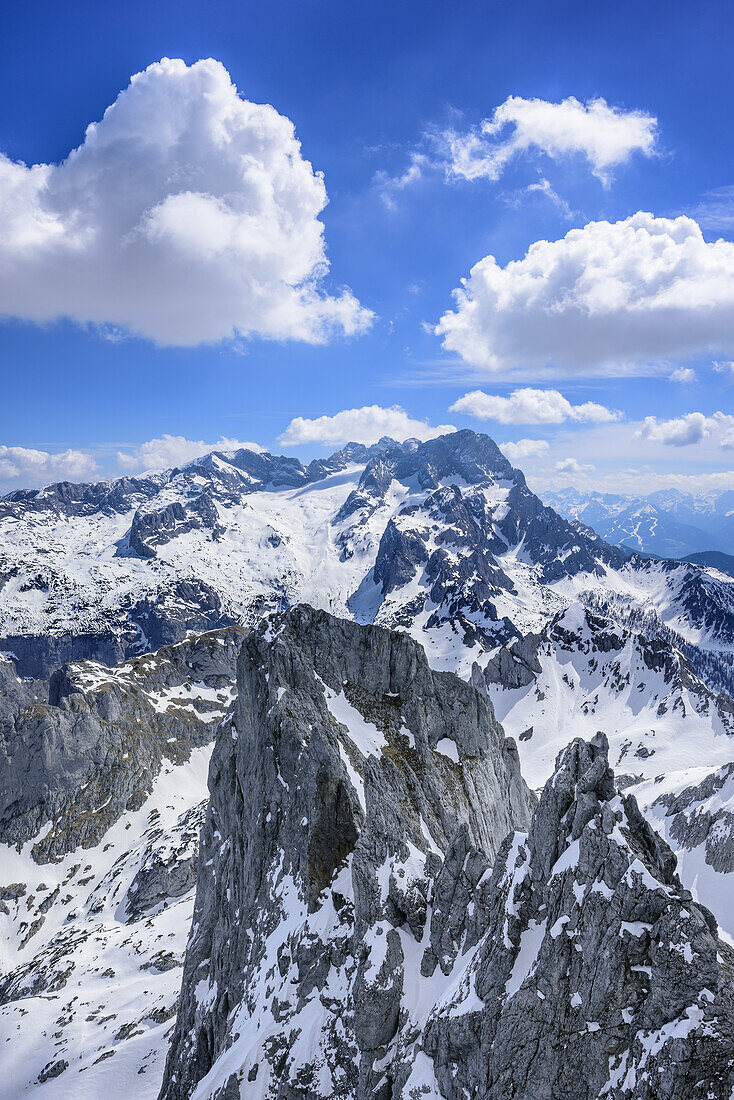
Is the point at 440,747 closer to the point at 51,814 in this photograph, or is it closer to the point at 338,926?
the point at 338,926

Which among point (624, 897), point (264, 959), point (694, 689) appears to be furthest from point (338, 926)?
point (694, 689)

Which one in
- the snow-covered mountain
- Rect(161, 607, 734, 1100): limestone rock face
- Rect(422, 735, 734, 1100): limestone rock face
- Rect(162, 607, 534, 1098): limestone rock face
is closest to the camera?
Rect(422, 735, 734, 1100): limestone rock face

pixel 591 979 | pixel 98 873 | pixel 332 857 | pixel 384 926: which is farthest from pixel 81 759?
pixel 591 979

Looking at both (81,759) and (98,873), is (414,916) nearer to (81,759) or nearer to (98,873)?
(98,873)

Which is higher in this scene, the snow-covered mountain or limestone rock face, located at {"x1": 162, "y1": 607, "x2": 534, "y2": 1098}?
limestone rock face, located at {"x1": 162, "y1": 607, "x2": 534, "y2": 1098}

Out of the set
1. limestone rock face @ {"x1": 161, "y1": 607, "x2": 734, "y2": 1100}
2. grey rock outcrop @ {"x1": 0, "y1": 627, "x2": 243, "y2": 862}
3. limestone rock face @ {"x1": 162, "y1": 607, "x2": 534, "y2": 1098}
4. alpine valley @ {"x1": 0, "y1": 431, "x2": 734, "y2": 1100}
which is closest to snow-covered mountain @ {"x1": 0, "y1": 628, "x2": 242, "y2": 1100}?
grey rock outcrop @ {"x1": 0, "y1": 627, "x2": 243, "y2": 862}

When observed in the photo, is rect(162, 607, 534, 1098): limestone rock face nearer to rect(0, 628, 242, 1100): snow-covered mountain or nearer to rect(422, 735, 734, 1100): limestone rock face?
rect(422, 735, 734, 1100): limestone rock face

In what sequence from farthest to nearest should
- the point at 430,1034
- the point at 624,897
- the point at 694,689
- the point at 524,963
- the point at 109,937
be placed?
the point at 694,689
the point at 109,937
the point at 430,1034
the point at 524,963
the point at 624,897
